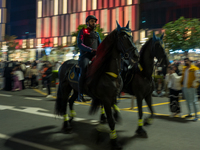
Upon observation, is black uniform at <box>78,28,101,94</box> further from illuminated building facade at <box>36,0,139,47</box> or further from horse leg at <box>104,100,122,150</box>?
illuminated building facade at <box>36,0,139,47</box>

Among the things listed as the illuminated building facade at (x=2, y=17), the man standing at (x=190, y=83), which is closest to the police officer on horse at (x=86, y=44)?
the man standing at (x=190, y=83)

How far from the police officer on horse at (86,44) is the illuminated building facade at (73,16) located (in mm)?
38409

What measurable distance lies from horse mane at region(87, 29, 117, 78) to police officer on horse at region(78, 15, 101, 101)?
36 cm

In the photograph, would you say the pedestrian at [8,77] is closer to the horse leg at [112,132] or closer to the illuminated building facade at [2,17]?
the horse leg at [112,132]

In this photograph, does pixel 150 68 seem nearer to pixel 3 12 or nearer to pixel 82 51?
pixel 82 51

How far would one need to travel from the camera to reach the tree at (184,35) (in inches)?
863

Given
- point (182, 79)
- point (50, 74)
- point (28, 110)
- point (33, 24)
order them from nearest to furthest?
1. point (182, 79)
2. point (28, 110)
3. point (50, 74)
4. point (33, 24)

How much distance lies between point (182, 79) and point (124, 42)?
413cm

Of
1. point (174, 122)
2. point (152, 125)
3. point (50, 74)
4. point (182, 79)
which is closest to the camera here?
point (152, 125)

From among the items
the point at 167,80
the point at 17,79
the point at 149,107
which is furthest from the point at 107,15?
the point at 149,107

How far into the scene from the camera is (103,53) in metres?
5.10

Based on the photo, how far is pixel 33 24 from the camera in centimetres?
6744

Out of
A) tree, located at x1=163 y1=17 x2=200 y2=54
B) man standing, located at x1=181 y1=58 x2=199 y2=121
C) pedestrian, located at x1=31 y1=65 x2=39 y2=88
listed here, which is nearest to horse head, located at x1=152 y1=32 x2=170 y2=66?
man standing, located at x1=181 y1=58 x2=199 y2=121

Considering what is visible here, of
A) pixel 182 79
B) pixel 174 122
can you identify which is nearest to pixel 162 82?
pixel 182 79
